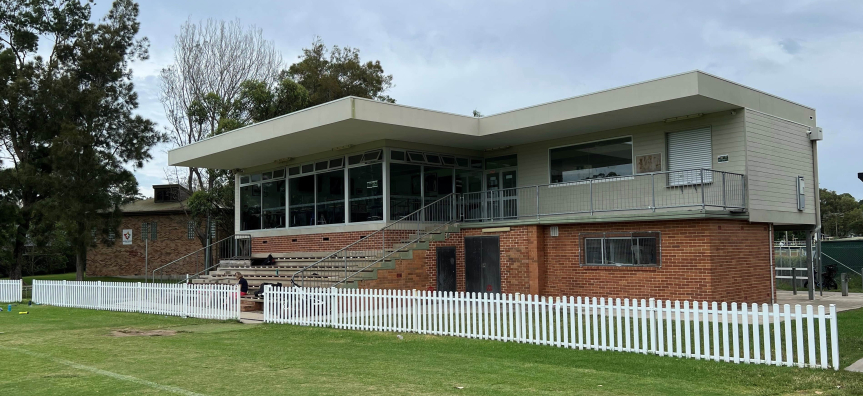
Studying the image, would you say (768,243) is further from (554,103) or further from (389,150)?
(389,150)

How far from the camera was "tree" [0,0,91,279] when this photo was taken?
31.4 meters

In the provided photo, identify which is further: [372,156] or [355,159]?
[355,159]

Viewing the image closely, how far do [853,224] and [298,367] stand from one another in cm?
7372

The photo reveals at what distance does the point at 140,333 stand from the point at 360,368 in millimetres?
6614

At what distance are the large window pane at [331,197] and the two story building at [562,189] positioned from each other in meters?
0.06

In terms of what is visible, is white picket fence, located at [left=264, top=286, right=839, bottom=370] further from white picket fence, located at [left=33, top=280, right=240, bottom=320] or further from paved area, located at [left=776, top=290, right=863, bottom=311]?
paved area, located at [left=776, top=290, right=863, bottom=311]

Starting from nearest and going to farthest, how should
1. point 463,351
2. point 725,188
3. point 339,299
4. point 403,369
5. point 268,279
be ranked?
1. point 403,369
2. point 463,351
3. point 339,299
4. point 725,188
5. point 268,279

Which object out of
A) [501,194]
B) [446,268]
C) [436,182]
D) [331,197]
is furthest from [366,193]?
[501,194]

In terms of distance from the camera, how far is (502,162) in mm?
22375

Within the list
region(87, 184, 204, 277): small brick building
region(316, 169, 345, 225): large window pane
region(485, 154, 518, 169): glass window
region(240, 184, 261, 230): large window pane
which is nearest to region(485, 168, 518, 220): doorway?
region(485, 154, 518, 169): glass window

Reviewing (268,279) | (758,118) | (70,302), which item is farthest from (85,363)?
(758,118)

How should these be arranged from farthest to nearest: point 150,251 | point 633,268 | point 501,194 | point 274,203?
1. point 150,251
2. point 274,203
3. point 501,194
4. point 633,268

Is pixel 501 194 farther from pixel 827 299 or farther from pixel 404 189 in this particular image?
pixel 827 299

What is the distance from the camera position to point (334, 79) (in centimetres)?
3997
